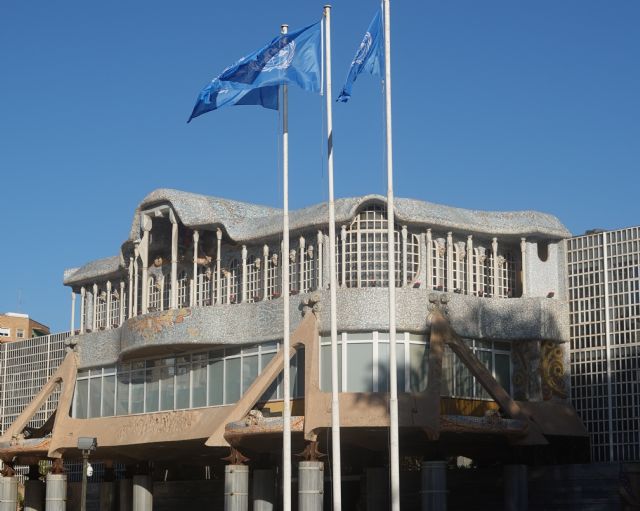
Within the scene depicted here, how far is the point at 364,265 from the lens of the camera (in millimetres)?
48125

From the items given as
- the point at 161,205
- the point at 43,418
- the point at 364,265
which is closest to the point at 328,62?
the point at 364,265

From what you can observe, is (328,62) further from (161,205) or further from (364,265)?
(161,205)

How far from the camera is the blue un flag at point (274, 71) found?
3931cm

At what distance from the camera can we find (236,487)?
4684 cm

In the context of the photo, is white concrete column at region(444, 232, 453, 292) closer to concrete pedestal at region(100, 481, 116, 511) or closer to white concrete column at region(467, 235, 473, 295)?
white concrete column at region(467, 235, 473, 295)

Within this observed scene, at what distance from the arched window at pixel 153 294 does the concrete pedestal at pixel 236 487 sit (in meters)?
11.1

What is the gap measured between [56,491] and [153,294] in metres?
8.65

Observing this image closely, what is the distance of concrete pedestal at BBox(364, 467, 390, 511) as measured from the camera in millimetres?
51062

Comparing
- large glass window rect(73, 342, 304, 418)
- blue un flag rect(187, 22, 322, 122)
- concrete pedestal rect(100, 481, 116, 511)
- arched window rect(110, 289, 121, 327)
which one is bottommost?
concrete pedestal rect(100, 481, 116, 511)

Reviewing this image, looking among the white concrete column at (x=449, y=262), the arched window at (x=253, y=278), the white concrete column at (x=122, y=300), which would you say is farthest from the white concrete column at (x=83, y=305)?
the white concrete column at (x=449, y=262)

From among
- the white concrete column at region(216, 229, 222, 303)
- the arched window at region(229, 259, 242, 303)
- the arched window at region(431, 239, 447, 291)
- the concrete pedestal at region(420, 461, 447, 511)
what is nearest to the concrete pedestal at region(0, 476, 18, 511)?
the white concrete column at region(216, 229, 222, 303)

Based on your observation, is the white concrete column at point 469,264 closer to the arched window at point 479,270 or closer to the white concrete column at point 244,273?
the arched window at point 479,270

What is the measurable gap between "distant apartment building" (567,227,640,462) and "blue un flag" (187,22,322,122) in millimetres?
15637

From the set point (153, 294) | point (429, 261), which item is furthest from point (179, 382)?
point (429, 261)
